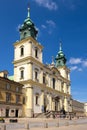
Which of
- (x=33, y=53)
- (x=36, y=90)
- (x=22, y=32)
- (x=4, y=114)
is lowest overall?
(x=4, y=114)

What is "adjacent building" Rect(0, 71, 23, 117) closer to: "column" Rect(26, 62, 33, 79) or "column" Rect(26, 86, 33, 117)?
"column" Rect(26, 86, 33, 117)

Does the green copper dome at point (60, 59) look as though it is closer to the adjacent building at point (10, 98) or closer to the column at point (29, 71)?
the column at point (29, 71)

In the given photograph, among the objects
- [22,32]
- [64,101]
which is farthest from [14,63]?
[64,101]

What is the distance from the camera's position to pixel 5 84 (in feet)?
155

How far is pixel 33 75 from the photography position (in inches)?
2229

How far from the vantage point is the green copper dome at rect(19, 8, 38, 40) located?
60112 millimetres

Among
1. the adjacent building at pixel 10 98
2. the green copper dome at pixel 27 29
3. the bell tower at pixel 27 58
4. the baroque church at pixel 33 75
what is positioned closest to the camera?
the adjacent building at pixel 10 98

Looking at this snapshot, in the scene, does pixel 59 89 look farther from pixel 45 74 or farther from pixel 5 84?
pixel 5 84

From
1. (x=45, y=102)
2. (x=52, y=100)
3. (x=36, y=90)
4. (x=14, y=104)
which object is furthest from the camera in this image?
(x=52, y=100)

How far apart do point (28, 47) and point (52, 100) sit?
60.4 ft

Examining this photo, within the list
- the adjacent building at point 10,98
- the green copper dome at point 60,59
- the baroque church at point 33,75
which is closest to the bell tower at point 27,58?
the baroque church at point 33,75

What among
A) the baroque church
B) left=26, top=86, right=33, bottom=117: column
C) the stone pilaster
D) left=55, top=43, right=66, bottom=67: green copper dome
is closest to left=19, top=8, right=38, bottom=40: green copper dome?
the baroque church

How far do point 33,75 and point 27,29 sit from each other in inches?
520

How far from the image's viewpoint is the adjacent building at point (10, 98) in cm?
4605
